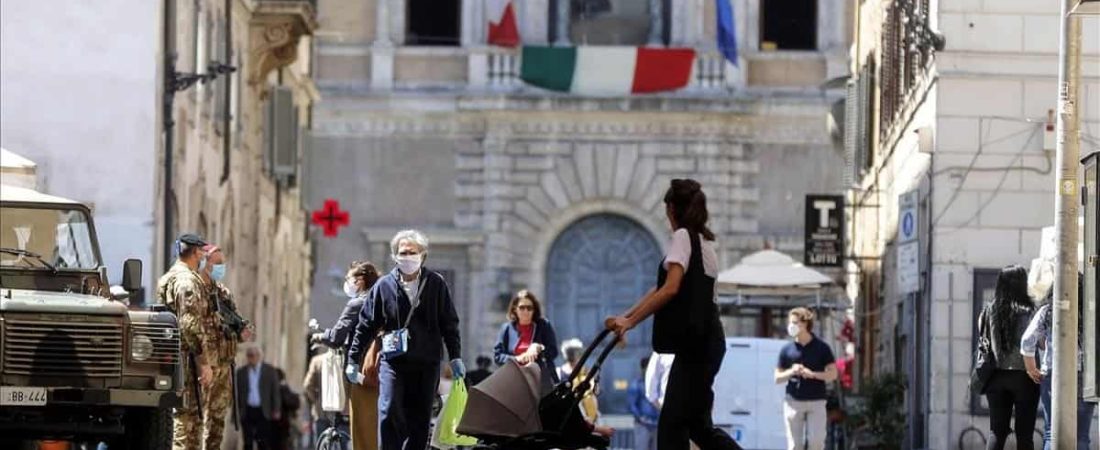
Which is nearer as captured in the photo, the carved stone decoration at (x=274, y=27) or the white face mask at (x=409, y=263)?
the white face mask at (x=409, y=263)

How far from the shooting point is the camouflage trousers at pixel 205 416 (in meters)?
21.9

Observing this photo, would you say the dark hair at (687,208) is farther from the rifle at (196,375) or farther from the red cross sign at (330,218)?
the red cross sign at (330,218)

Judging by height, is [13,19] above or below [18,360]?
above

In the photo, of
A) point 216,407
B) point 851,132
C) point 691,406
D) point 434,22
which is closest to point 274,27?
point 851,132

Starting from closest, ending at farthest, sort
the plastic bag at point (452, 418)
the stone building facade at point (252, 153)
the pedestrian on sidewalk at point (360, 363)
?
1. the pedestrian on sidewalk at point (360, 363)
2. the plastic bag at point (452, 418)
3. the stone building facade at point (252, 153)

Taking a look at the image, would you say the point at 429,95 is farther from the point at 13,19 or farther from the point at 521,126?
the point at 13,19

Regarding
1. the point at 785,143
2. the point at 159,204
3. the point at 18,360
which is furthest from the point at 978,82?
the point at 785,143

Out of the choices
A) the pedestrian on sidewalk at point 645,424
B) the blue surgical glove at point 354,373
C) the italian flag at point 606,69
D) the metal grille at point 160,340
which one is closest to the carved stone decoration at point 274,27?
the pedestrian on sidewalk at point 645,424

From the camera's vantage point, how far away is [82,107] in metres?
34.5

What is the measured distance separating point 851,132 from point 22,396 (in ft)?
88.4

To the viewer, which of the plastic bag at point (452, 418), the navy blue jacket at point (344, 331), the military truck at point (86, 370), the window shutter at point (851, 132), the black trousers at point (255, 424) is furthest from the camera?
the window shutter at point (851, 132)

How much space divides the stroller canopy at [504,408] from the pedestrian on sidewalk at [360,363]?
2.86 m

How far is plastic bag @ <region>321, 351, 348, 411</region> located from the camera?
24531 millimetres

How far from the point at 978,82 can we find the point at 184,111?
10336 millimetres
